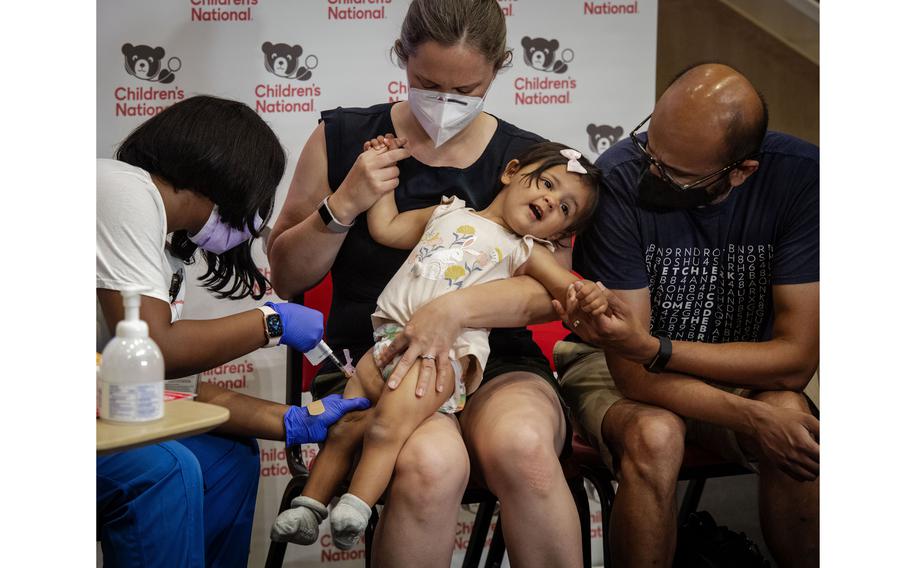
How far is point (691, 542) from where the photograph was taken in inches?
89.6

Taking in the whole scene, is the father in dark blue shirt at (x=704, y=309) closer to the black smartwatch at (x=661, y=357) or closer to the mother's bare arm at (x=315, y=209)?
the black smartwatch at (x=661, y=357)

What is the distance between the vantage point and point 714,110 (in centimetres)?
208

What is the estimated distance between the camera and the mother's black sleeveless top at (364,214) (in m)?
2.30

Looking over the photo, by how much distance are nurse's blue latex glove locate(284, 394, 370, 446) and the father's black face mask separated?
80 cm

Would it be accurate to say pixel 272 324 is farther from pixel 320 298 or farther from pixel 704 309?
pixel 704 309

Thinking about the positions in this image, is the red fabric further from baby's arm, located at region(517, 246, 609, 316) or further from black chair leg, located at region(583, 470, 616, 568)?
black chair leg, located at region(583, 470, 616, 568)

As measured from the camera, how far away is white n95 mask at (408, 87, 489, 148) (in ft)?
7.20

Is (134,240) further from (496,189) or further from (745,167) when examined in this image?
(745,167)

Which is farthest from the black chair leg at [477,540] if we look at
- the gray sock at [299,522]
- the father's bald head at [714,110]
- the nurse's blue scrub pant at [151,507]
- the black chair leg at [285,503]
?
the father's bald head at [714,110]

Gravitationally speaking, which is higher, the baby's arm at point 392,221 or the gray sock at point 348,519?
the baby's arm at point 392,221

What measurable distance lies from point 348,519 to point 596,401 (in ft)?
2.39

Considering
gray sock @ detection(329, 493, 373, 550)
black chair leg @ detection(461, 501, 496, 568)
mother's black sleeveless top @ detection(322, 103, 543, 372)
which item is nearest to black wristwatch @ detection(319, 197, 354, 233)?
mother's black sleeveless top @ detection(322, 103, 543, 372)
